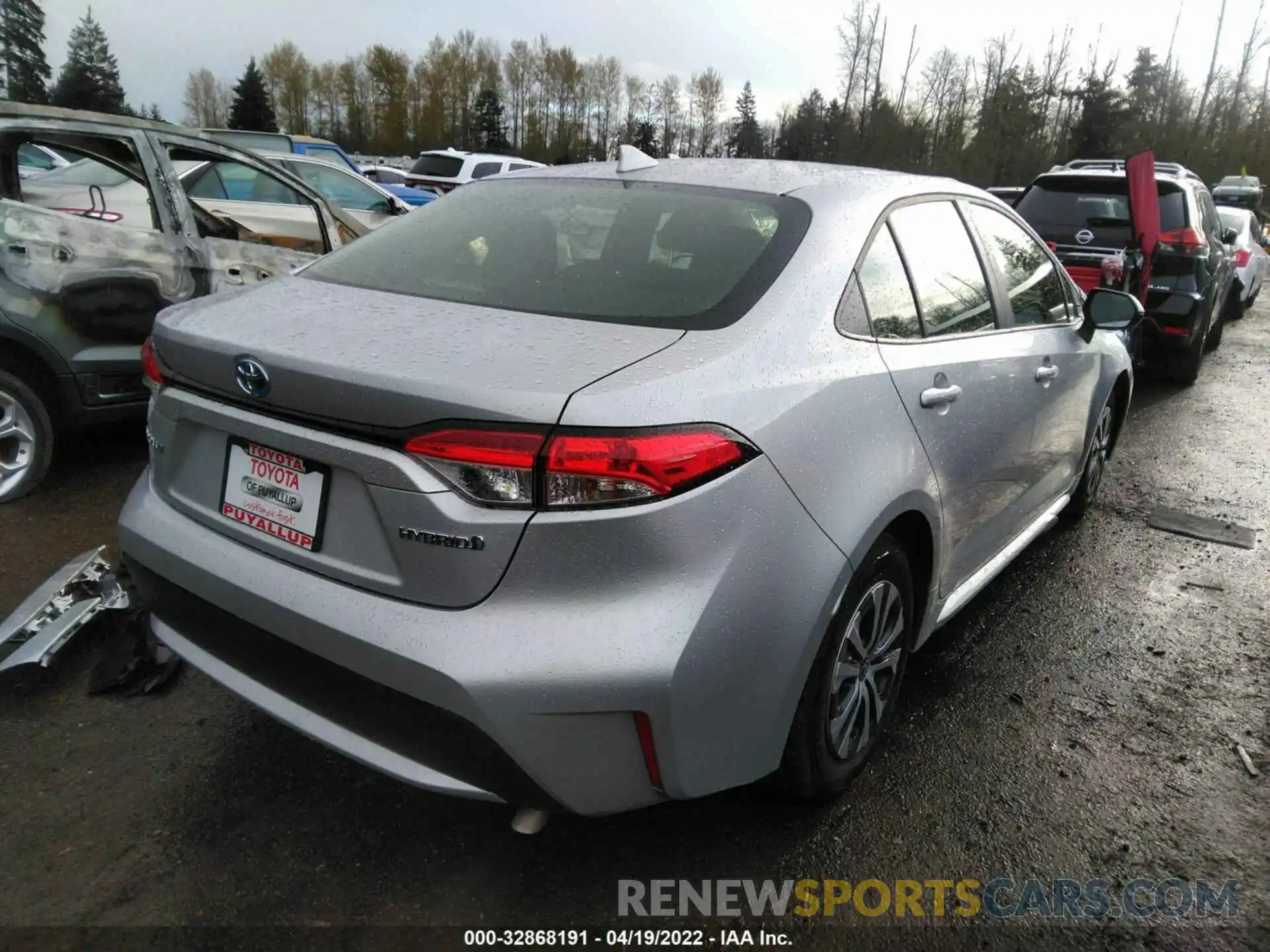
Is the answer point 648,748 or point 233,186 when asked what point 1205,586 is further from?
point 233,186

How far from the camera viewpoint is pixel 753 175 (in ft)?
8.98

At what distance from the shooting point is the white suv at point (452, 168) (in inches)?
688

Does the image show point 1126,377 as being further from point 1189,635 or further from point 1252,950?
point 1252,950

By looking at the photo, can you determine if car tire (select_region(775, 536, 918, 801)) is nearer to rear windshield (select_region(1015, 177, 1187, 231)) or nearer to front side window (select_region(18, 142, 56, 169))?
rear windshield (select_region(1015, 177, 1187, 231))

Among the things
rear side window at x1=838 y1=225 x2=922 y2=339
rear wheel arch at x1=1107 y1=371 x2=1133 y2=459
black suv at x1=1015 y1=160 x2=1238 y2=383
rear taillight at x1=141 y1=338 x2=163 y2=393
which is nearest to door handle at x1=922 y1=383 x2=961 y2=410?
rear side window at x1=838 y1=225 x2=922 y2=339

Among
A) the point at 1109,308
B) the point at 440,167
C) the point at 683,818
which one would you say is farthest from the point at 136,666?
the point at 440,167

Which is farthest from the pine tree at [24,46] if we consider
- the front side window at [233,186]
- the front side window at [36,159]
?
the front side window at [233,186]

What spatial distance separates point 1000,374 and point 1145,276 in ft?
17.9

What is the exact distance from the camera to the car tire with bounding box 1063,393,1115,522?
4.31 metres

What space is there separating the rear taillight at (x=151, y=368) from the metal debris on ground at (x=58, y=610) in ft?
3.38

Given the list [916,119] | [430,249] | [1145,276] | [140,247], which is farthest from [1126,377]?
[916,119]

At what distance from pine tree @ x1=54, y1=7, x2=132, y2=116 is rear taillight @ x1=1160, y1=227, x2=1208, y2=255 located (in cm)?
6316

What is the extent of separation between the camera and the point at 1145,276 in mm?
7281

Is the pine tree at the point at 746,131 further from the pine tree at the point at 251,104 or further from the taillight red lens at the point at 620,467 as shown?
the taillight red lens at the point at 620,467
